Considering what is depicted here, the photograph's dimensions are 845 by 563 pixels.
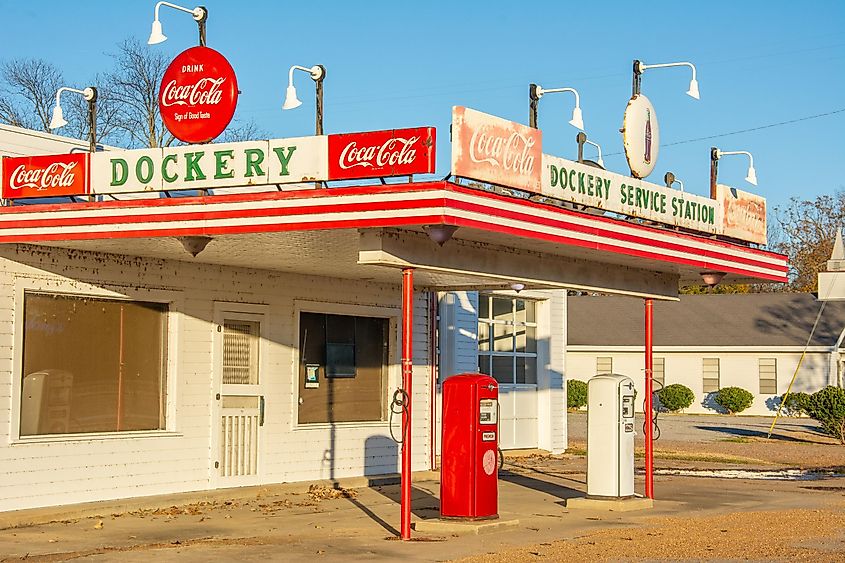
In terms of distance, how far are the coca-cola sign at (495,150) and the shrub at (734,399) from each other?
1423 inches

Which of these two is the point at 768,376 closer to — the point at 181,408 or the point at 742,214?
the point at 742,214

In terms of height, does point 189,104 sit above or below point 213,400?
above

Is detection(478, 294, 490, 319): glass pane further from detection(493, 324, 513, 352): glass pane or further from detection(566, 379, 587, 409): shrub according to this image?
detection(566, 379, 587, 409): shrub

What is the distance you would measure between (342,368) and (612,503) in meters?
5.01

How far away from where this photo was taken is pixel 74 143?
16.1 meters

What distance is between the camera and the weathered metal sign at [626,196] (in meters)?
14.1

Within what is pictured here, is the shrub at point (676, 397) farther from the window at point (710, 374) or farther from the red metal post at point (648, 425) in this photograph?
the red metal post at point (648, 425)

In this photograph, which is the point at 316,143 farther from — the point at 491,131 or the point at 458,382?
the point at 458,382

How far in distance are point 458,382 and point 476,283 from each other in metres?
5.03

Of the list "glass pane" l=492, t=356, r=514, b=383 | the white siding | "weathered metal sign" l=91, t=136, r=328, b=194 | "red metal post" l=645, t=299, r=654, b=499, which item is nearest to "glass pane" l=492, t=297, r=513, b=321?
"glass pane" l=492, t=356, r=514, b=383

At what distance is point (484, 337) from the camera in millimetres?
24281

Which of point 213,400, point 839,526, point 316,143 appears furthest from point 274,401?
point 839,526

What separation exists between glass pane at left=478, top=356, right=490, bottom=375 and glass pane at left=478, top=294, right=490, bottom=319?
79 centimetres

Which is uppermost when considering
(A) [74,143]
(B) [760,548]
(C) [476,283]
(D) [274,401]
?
(A) [74,143]
